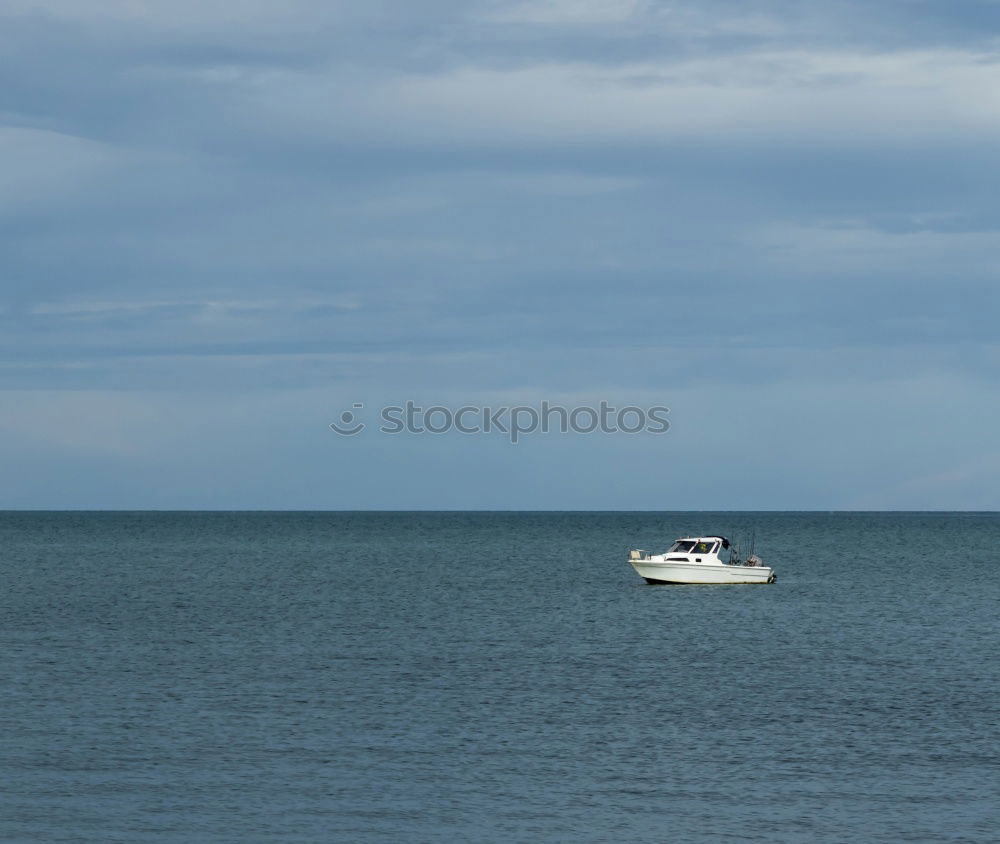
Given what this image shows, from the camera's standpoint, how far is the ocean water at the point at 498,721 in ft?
103

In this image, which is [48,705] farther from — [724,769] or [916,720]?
[916,720]

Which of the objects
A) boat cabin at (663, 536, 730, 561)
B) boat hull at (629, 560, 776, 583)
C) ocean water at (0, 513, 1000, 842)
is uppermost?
boat cabin at (663, 536, 730, 561)

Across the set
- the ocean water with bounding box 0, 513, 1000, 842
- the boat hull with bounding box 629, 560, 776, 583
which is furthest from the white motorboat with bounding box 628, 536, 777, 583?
the ocean water with bounding box 0, 513, 1000, 842

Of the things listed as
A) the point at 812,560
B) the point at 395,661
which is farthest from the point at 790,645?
the point at 812,560

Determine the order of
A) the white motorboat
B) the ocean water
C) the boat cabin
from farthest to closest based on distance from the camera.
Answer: the boat cabin, the white motorboat, the ocean water

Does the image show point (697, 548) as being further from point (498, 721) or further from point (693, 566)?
point (498, 721)

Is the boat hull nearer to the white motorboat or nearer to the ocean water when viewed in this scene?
the white motorboat

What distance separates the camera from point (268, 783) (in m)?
34.3

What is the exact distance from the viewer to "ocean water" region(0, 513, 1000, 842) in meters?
31.4

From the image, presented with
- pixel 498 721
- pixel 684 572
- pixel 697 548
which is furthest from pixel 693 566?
pixel 498 721

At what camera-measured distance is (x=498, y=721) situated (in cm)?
4291

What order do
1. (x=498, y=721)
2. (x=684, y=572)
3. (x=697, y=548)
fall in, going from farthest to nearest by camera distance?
(x=697, y=548)
(x=684, y=572)
(x=498, y=721)

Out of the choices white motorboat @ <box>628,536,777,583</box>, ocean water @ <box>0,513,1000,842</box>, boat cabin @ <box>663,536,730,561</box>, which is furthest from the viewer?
boat cabin @ <box>663,536,730,561</box>

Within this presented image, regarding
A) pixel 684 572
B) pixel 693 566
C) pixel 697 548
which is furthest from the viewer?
pixel 697 548
